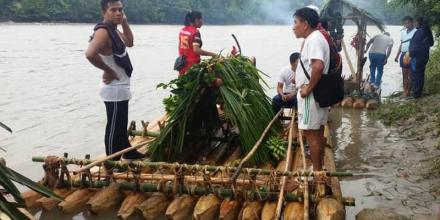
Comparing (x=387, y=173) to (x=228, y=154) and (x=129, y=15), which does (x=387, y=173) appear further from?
(x=129, y=15)

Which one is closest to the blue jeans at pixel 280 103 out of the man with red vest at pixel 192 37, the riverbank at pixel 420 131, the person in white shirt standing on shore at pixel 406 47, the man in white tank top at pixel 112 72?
the man with red vest at pixel 192 37

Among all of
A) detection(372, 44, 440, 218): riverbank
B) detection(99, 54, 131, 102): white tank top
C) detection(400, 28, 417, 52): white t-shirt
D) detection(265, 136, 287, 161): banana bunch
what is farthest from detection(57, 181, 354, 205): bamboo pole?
detection(400, 28, 417, 52): white t-shirt

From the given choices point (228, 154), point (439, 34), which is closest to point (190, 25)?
point (228, 154)

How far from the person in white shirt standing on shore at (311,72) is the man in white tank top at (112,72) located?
1.70 metres

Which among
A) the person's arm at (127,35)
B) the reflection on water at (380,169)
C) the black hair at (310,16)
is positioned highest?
the black hair at (310,16)

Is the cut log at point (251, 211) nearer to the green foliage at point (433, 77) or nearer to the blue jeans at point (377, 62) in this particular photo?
the green foliage at point (433, 77)

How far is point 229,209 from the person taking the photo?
358 centimetres

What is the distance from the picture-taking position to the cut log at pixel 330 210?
3.31m

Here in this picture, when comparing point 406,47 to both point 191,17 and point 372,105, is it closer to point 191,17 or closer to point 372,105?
point 372,105

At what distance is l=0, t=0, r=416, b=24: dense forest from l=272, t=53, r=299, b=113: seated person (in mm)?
19554

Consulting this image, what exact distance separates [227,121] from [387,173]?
2.00 metres

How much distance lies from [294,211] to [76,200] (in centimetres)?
186

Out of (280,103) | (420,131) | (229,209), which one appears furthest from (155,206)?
(420,131)

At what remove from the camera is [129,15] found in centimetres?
5222
